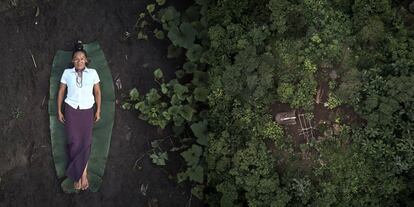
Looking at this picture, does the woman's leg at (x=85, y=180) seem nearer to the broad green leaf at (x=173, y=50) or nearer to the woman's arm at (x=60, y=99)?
the woman's arm at (x=60, y=99)

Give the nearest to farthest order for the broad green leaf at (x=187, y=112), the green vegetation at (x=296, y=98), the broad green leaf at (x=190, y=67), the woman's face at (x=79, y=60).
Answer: the green vegetation at (x=296, y=98) → the woman's face at (x=79, y=60) → the broad green leaf at (x=187, y=112) → the broad green leaf at (x=190, y=67)

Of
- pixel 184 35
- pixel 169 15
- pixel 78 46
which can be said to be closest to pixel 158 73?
pixel 184 35

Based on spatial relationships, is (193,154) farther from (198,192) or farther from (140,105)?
(140,105)

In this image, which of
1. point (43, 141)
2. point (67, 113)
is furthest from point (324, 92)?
point (43, 141)

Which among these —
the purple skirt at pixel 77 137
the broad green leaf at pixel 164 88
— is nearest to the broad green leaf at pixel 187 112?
the broad green leaf at pixel 164 88

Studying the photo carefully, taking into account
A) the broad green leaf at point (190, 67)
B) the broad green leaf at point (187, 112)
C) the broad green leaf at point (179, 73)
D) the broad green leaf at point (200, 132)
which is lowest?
the broad green leaf at point (200, 132)

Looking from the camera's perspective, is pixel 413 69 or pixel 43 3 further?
pixel 43 3

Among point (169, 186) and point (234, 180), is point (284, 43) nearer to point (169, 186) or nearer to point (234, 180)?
point (234, 180)

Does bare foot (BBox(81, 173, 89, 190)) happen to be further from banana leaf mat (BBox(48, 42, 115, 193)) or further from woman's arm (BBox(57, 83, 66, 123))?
woman's arm (BBox(57, 83, 66, 123))
